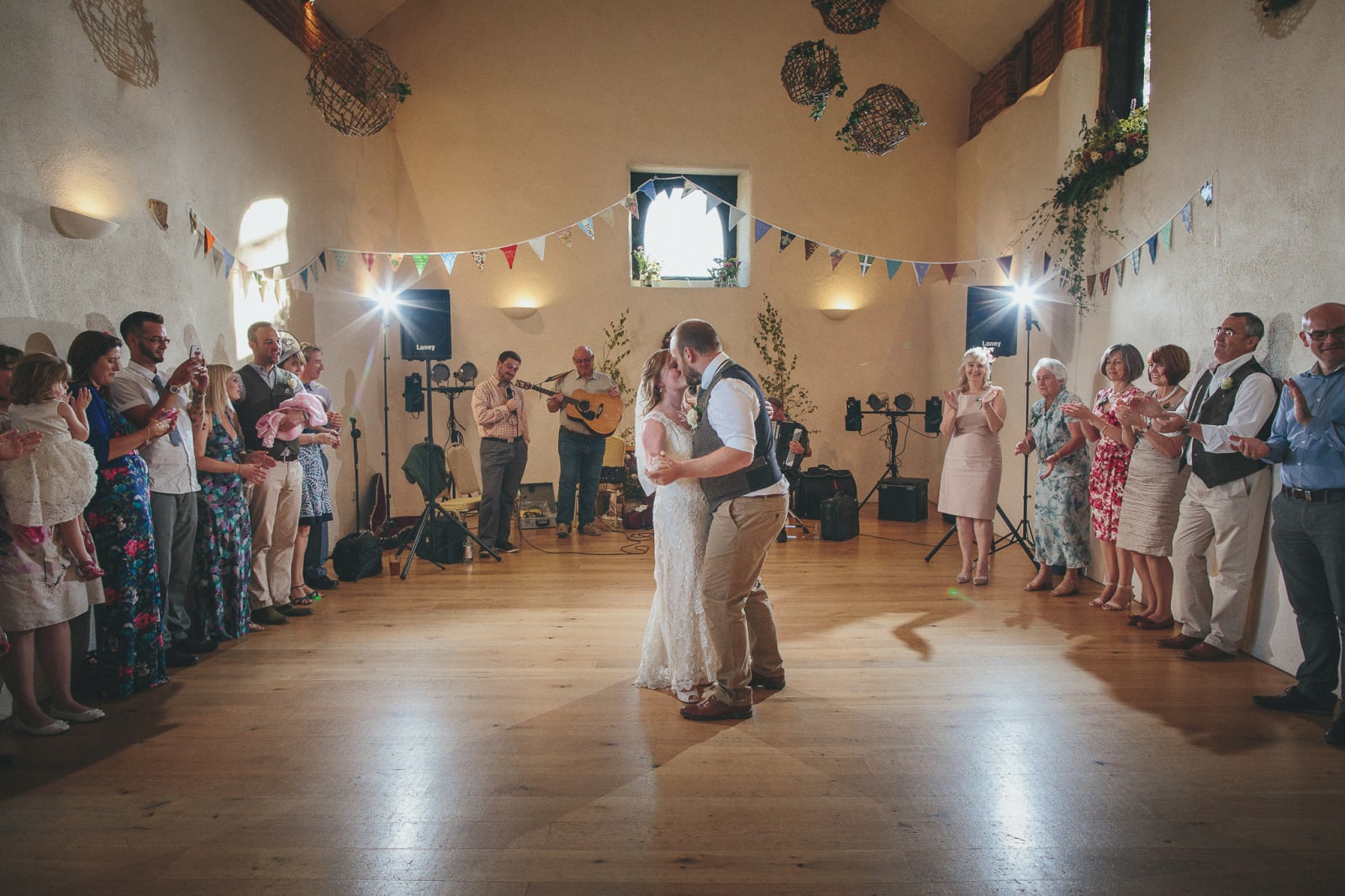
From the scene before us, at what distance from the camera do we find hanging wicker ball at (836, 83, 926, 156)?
20.6 feet

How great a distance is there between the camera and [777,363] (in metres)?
9.19

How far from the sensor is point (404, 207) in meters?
8.77

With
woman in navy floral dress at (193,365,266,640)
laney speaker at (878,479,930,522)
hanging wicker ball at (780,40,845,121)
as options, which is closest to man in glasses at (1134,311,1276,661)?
hanging wicker ball at (780,40,845,121)

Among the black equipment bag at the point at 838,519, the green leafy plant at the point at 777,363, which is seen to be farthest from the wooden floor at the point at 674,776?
the green leafy plant at the point at 777,363

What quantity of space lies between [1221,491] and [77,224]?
5.50 metres

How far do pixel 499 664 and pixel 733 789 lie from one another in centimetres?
167

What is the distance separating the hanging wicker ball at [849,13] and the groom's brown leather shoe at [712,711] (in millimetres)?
4530

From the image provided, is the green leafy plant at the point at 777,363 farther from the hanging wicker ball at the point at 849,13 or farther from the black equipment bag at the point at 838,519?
the hanging wicker ball at the point at 849,13

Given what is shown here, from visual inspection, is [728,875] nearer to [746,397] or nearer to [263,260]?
[746,397]

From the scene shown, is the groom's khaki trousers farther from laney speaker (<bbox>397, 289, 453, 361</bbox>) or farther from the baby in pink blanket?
laney speaker (<bbox>397, 289, 453, 361</bbox>)

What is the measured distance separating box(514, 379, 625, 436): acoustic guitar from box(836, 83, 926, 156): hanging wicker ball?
9.90 feet

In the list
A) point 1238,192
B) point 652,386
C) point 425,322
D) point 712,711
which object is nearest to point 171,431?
point 652,386

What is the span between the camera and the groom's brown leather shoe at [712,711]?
336 cm

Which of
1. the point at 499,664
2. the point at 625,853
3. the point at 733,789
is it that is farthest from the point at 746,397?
the point at 499,664
